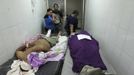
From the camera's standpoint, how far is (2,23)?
7.14 feet

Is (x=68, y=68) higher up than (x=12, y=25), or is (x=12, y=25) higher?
(x=12, y=25)

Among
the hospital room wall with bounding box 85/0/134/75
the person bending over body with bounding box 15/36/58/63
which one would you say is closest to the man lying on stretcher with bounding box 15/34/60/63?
the person bending over body with bounding box 15/36/58/63

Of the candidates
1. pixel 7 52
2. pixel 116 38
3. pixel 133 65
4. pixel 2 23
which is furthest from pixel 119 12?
pixel 7 52

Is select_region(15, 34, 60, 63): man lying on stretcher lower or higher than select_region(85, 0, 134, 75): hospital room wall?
lower

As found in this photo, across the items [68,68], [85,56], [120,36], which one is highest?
[120,36]

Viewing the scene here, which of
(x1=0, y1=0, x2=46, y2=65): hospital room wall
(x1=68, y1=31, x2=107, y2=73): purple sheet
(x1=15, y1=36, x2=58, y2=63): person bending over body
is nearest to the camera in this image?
(x1=68, y1=31, x2=107, y2=73): purple sheet

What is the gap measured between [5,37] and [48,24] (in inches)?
97.9

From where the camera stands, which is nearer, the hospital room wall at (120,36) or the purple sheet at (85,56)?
the hospital room wall at (120,36)

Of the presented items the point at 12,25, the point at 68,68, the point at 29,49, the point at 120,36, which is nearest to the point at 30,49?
the point at 29,49

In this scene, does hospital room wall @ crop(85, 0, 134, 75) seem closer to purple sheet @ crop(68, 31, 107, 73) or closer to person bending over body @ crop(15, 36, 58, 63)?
purple sheet @ crop(68, 31, 107, 73)

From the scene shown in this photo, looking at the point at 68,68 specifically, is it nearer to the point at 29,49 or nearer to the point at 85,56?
the point at 85,56

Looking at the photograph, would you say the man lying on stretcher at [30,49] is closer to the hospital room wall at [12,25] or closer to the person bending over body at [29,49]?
the person bending over body at [29,49]

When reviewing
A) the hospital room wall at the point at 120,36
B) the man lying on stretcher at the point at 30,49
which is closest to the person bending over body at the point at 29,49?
the man lying on stretcher at the point at 30,49

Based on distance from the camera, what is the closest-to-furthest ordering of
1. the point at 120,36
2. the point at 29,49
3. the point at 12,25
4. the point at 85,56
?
the point at 120,36 < the point at 85,56 < the point at 12,25 < the point at 29,49
